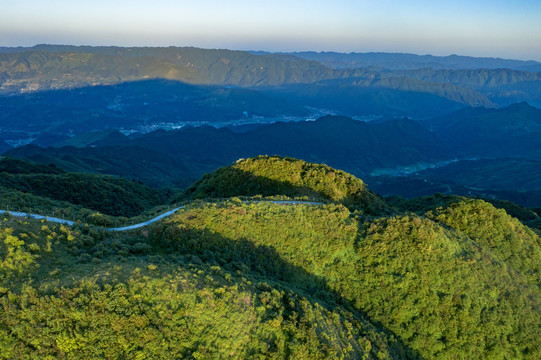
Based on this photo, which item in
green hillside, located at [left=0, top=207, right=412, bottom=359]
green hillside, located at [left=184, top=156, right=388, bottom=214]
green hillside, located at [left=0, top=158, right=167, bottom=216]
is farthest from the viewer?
green hillside, located at [left=0, top=158, right=167, bottom=216]

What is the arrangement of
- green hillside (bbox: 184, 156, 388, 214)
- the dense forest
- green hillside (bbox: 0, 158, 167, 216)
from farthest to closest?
green hillside (bbox: 0, 158, 167, 216) < green hillside (bbox: 184, 156, 388, 214) < the dense forest

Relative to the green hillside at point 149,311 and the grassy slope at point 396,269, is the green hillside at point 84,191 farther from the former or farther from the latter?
the grassy slope at point 396,269

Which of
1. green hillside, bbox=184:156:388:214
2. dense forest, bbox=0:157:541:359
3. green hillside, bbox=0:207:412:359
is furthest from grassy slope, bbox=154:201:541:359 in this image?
green hillside, bbox=184:156:388:214

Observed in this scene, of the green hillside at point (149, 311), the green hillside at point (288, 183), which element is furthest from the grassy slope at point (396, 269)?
the green hillside at point (288, 183)

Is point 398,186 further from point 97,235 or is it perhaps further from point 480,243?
point 97,235

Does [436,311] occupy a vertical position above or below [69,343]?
below

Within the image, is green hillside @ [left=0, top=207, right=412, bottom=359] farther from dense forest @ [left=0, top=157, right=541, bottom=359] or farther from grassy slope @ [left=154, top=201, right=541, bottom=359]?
grassy slope @ [left=154, top=201, right=541, bottom=359]

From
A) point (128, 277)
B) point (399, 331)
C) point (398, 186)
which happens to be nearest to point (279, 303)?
point (128, 277)
